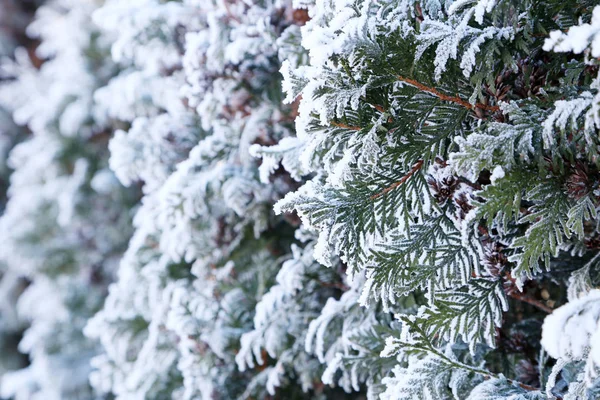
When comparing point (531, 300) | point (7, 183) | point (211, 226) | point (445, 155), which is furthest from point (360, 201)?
point (7, 183)

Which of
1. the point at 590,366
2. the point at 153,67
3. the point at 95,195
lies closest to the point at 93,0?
the point at 95,195

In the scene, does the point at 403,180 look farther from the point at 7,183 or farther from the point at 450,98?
the point at 7,183

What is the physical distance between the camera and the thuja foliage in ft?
4.57

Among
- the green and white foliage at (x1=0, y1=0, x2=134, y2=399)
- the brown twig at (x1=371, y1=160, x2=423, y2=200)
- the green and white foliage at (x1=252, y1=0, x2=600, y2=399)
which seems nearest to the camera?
the green and white foliage at (x1=252, y1=0, x2=600, y2=399)

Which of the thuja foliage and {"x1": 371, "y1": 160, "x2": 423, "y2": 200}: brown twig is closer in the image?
the thuja foliage

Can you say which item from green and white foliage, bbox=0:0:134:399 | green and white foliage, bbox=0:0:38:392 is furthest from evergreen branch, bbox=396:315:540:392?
green and white foliage, bbox=0:0:38:392

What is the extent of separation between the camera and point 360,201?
1.51 m

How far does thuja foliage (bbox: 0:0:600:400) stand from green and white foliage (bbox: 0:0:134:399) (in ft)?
3.77

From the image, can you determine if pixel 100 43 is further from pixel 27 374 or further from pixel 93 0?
pixel 27 374

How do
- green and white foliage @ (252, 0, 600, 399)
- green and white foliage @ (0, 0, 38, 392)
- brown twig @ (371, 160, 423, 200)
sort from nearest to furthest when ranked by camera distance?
green and white foliage @ (252, 0, 600, 399) → brown twig @ (371, 160, 423, 200) → green and white foliage @ (0, 0, 38, 392)

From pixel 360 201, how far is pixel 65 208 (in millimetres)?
3446

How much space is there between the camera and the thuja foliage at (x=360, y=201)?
1392mm

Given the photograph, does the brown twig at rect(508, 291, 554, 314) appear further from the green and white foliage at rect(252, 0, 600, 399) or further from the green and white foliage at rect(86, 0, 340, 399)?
the green and white foliage at rect(86, 0, 340, 399)

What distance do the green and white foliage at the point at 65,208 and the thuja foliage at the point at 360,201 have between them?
1149mm
